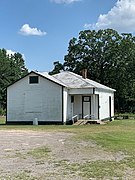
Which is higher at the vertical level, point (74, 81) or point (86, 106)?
point (74, 81)

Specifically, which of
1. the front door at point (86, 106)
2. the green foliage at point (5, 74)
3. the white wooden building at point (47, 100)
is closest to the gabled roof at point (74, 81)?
the white wooden building at point (47, 100)

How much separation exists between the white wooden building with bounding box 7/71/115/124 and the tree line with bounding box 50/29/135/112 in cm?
2438

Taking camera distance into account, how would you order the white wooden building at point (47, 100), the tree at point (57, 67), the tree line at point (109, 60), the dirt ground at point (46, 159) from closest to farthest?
the dirt ground at point (46, 159)
the white wooden building at point (47, 100)
the tree line at point (109, 60)
the tree at point (57, 67)

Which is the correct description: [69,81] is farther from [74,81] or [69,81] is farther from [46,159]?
[46,159]

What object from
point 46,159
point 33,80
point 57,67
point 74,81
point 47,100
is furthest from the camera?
point 57,67

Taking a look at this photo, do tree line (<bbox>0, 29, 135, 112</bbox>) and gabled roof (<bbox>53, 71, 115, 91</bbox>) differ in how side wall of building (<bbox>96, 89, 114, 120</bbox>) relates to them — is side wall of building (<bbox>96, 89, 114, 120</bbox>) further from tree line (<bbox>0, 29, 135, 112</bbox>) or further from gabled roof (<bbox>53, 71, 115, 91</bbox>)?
tree line (<bbox>0, 29, 135, 112</bbox>)

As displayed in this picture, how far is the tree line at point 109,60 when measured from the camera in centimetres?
5988

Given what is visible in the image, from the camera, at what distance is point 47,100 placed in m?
33.9

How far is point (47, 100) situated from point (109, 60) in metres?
29.5

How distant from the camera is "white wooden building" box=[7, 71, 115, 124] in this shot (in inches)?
1323

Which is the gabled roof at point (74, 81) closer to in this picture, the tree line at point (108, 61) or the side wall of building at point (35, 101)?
the side wall of building at point (35, 101)

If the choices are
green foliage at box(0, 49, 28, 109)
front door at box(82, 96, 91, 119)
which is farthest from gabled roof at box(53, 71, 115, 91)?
green foliage at box(0, 49, 28, 109)

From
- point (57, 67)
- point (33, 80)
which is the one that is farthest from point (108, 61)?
point (33, 80)

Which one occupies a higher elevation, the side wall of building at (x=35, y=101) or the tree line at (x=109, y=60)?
the tree line at (x=109, y=60)
